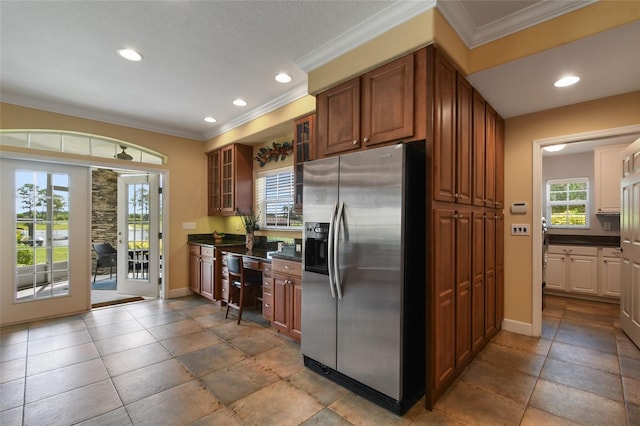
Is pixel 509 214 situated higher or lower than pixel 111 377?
higher

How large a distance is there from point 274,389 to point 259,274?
1.68m

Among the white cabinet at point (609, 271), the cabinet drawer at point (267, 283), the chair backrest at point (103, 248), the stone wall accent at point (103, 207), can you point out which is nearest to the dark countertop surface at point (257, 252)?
the cabinet drawer at point (267, 283)

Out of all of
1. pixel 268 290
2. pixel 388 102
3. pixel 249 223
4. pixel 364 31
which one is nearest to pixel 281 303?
pixel 268 290

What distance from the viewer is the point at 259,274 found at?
148 inches

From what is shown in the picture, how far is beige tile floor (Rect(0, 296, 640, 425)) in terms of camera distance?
Answer: 1.93 metres

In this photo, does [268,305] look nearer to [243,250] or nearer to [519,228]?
[243,250]

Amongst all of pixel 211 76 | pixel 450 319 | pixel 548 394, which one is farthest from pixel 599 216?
pixel 211 76

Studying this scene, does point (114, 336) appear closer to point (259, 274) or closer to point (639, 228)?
point (259, 274)

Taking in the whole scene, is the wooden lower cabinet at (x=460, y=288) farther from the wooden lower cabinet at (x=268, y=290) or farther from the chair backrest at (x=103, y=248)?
the chair backrest at (x=103, y=248)

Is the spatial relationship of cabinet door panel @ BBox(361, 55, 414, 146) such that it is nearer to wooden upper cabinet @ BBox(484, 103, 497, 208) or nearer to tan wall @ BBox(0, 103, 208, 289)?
wooden upper cabinet @ BBox(484, 103, 497, 208)

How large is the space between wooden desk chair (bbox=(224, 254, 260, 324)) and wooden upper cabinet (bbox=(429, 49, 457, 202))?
251 cm

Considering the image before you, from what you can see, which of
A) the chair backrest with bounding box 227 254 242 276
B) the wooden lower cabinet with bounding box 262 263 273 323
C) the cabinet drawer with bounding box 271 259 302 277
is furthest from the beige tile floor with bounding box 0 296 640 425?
the cabinet drawer with bounding box 271 259 302 277

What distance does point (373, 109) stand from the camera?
7.33 feet

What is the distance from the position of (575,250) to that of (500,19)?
4292mm
